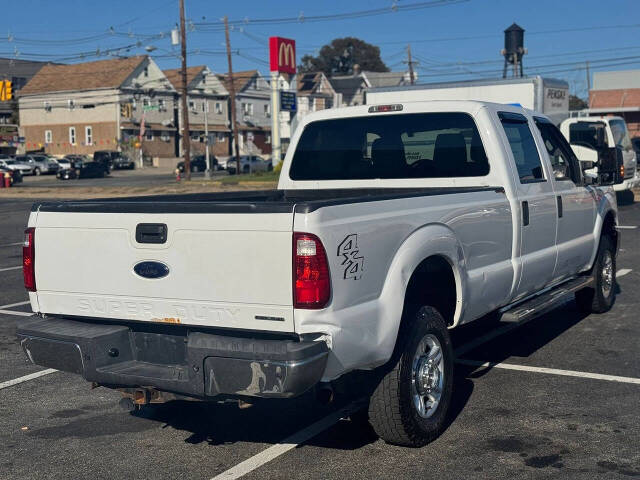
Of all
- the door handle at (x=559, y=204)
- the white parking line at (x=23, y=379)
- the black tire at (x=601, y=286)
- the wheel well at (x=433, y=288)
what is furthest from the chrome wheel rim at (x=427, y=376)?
the black tire at (x=601, y=286)

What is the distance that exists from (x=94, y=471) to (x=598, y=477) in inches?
111

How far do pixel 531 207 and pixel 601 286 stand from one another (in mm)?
2693

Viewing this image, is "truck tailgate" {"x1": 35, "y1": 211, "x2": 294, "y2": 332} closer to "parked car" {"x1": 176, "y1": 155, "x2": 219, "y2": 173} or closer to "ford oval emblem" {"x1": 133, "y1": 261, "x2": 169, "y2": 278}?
"ford oval emblem" {"x1": 133, "y1": 261, "x2": 169, "y2": 278}

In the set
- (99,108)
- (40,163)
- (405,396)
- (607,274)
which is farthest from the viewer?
(99,108)

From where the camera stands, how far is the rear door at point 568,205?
23.1 feet

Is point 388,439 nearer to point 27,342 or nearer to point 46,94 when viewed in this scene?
point 27,342

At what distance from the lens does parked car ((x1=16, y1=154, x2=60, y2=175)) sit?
63688 millimetres

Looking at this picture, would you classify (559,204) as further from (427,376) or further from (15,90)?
(15,90)

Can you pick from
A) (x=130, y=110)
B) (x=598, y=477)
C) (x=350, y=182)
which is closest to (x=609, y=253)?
(x=350, y=182)

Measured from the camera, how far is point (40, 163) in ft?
210

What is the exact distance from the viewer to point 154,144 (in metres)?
77.1

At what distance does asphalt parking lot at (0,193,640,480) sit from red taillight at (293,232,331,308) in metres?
1.12

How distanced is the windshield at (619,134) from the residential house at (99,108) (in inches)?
2136

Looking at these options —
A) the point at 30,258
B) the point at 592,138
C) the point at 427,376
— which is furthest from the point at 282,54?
the point at 427,376
